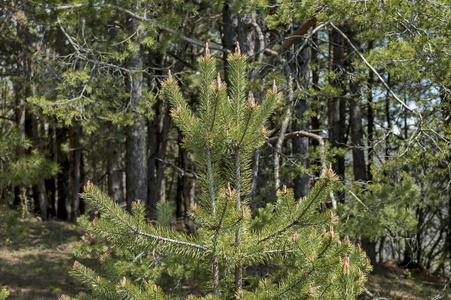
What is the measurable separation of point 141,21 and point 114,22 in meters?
4.44

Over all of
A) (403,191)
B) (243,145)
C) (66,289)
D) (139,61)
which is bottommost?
(66,289)

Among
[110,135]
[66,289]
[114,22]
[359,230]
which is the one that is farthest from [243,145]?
[110,135]

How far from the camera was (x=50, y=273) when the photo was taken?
444 inches

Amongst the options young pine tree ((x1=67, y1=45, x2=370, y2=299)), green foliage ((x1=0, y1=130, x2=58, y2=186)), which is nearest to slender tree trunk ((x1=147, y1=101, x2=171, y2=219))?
green foliage ((x1=0, y1=130, x2=58, y2=186))

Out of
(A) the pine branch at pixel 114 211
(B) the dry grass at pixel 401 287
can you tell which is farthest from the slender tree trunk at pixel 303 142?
(A) the pine branch at pixel 114 211

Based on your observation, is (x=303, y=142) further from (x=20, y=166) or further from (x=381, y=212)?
(x=20, y=166)

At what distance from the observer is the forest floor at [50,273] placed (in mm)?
9859

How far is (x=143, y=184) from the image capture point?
37.9ft

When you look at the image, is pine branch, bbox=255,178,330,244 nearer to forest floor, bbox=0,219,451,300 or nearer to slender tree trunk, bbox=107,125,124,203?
forest floor, bbox=0,219,451,300

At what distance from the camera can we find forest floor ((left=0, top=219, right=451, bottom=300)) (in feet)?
32.3

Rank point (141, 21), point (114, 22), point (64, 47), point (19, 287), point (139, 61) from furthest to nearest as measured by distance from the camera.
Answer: point (64, 47) < point (114, 22) < point (139, 61) < point (19, 287) < point (141, 21)

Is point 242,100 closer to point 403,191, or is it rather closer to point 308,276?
point 308,276

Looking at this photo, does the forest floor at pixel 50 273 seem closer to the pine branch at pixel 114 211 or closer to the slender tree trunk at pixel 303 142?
the slender tree trunk at pixel 303 142

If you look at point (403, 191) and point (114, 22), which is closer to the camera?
point (403, 191)
